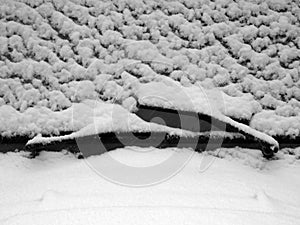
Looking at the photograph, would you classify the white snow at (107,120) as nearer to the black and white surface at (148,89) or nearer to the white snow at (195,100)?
the black and white surface at (148,89)

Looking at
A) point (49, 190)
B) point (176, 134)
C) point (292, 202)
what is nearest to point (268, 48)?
point (176, 134)

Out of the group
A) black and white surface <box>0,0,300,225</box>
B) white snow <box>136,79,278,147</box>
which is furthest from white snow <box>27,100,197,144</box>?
white snow <box>136,79,278,147</box>

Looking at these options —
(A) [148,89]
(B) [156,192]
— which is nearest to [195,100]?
(A) [148,89]

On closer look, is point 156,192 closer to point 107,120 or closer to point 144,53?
point 107,120

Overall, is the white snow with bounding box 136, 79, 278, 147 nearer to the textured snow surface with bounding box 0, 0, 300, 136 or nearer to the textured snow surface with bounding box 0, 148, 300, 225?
the textured snow surface with bounding box 0, 0, 300, 136

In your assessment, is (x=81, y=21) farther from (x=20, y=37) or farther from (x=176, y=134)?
(x=176, y=134)

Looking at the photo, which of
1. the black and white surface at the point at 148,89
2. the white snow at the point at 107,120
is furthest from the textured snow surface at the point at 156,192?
the white snow at the point at 107,120
